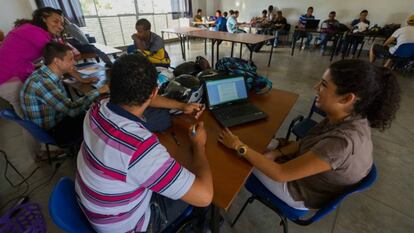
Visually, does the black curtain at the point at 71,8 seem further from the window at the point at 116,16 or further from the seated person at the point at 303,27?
the seated person at the point at 303,27

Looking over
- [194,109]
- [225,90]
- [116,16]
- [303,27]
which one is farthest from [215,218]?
[116,16]

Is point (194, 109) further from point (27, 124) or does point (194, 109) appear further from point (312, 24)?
point (312, 24)

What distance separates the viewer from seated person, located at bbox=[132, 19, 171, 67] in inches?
117

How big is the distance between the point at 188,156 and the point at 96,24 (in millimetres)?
6776

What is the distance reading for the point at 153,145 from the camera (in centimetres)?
66

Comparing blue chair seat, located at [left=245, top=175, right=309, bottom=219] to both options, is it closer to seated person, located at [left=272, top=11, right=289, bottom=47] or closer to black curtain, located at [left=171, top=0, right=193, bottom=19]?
seated person, located at [left=272, top=11, right=289, bottom=47]

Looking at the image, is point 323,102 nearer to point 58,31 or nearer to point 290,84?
point 58,31

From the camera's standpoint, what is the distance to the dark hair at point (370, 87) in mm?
826

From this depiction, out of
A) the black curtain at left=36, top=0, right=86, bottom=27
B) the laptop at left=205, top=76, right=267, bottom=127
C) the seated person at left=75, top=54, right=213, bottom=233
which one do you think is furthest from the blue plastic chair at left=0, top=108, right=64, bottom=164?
the black curtain at left=36, top=0, right=86, bottom=27

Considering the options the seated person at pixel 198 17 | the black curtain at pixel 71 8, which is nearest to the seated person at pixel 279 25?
the seated person at pixel 198 17

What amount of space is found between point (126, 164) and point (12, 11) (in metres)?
6.18

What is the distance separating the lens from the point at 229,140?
3.25 feet

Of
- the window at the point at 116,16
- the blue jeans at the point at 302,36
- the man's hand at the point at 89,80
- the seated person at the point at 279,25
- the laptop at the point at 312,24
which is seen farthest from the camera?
the seated person at the point at 279,25

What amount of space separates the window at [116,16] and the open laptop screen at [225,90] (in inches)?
245
